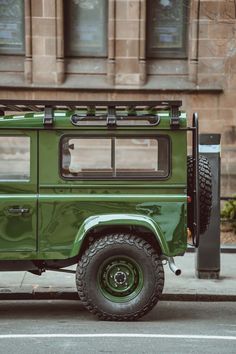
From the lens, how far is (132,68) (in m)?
16.2

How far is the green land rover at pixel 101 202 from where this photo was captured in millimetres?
8242

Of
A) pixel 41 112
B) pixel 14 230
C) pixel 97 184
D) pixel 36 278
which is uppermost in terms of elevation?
pixel 41 112

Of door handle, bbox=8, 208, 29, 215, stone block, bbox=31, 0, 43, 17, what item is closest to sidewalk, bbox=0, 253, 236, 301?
door handle, bbox=8, 208, 29, 215

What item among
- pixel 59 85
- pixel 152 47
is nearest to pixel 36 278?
pixel 59 85

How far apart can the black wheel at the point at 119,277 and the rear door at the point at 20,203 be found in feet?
2.29

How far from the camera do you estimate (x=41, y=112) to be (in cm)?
862

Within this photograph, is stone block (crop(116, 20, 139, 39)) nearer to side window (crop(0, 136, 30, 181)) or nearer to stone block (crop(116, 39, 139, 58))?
stone block (crop(116, 39, 139, 58))

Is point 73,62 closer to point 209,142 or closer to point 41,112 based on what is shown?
point 209,142

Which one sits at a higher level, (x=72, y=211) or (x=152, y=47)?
(x=152, y=47)

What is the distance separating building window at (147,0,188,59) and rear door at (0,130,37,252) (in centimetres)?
858

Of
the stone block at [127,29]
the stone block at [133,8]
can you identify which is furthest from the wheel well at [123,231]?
the stone block at [133,8]

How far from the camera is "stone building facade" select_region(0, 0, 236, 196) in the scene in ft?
52.3

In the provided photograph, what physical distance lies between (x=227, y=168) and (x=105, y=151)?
785 centimetres

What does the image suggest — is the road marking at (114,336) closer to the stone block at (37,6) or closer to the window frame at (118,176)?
the window frame at (118,176)
